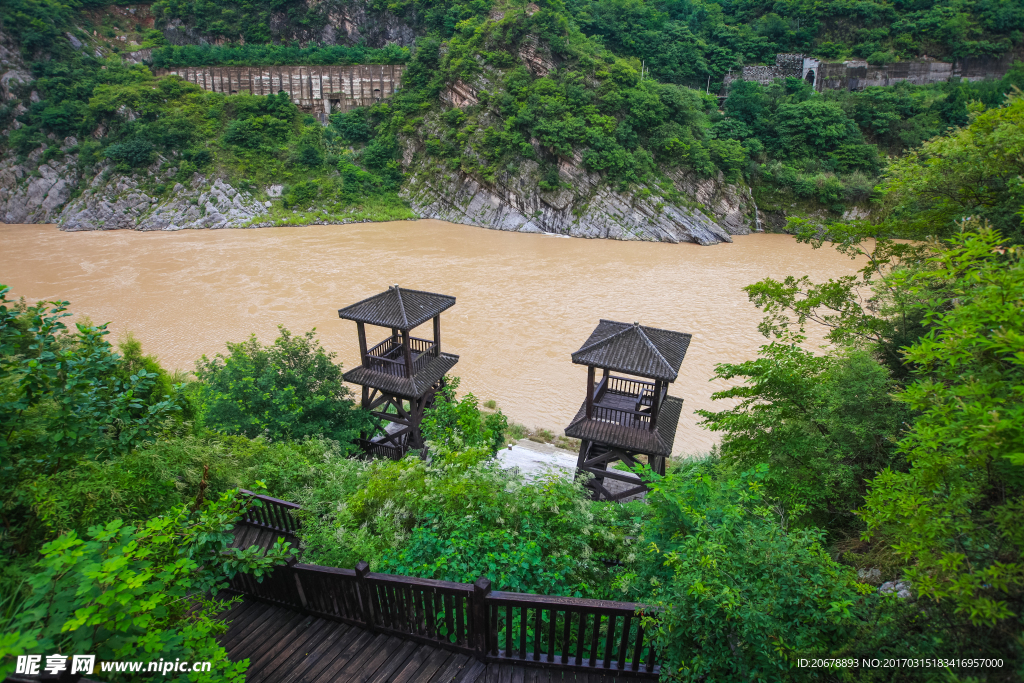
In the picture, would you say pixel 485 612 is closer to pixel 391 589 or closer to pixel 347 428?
pixel 391 589

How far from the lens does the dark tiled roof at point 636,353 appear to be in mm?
9234

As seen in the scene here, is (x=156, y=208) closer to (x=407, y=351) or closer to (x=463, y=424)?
(x=407, y=351)

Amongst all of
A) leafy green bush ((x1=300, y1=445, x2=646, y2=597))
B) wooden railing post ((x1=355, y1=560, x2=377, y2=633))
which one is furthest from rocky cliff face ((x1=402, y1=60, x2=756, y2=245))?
wooden railing post ((x1=355, y1=560, x2=377, y2=633))

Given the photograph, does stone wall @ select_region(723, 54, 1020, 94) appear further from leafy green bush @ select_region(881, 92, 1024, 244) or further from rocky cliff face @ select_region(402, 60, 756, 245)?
leafy green bush @ select_region(881, 92, 1024, 244)

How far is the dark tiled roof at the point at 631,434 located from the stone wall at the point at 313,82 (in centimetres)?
4656

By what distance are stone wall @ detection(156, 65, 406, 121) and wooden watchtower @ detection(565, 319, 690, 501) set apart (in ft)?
150

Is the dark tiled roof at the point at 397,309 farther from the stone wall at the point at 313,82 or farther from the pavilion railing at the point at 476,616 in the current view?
the stone wall at the point at 313,82

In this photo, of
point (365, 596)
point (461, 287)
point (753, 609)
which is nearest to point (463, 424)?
point (365, 596)

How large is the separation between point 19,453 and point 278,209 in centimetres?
3850

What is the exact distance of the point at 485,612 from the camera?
385 cm

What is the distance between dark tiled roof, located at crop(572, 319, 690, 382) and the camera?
9234 mm

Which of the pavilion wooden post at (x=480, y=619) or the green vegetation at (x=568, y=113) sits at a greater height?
the green vegetation at (x=568, y=113)

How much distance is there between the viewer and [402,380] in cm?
1164

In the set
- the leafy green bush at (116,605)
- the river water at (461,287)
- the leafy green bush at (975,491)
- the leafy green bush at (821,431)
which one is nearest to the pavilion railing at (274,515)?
the leafy green bush at (116,605)
